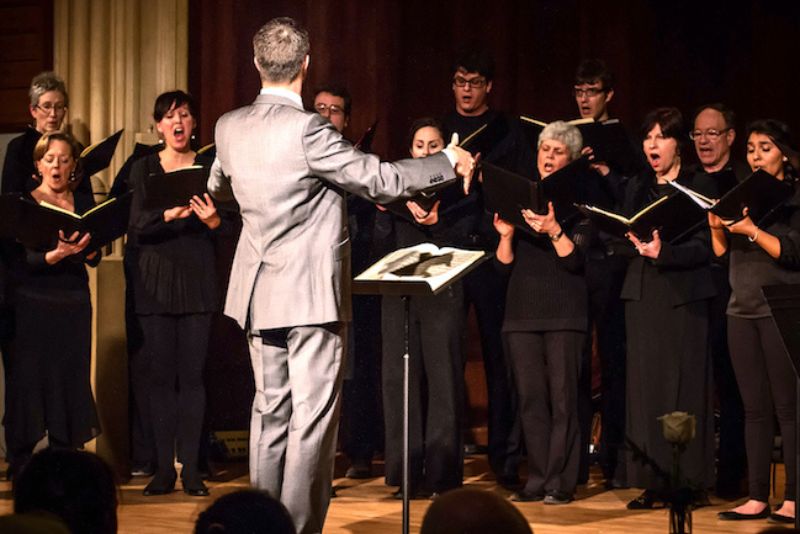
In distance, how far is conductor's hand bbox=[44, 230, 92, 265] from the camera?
5.67 metres

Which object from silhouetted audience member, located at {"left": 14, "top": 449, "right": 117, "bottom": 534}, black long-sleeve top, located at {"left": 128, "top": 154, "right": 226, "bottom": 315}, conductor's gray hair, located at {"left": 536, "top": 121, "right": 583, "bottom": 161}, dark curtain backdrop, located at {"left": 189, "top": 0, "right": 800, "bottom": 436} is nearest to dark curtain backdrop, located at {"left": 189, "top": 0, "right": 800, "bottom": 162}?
dark curtain backdrop, located at {"left": 189, "top": 0, "right": 800, "bottom": 436}

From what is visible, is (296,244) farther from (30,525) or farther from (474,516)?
(30,525)

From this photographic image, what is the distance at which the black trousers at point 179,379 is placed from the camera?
597 cm

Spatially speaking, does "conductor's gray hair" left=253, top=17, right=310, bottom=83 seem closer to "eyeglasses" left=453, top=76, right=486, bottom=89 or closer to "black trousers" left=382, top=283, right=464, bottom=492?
"black trousers" left=382, top=283, right=464, bottom=492

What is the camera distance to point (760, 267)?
537cm

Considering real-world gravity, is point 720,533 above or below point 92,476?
below

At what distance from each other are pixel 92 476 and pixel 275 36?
212 centimetres

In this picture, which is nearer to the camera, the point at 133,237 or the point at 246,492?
the point at 246,492

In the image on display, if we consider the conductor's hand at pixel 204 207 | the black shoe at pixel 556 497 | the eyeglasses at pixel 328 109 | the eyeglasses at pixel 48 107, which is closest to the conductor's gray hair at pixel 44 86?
the eyeglasses at pixel 48 107

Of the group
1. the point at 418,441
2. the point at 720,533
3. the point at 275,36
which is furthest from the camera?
the point at 418,441

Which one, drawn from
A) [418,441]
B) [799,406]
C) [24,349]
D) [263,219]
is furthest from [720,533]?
[24,349]

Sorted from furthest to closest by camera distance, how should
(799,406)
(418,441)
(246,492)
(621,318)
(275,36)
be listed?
(621,318) → (418,441) → (799,406) → (275,36) → (246,492)

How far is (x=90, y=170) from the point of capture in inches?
238

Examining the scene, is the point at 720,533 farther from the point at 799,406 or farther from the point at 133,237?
the point at 133,237
